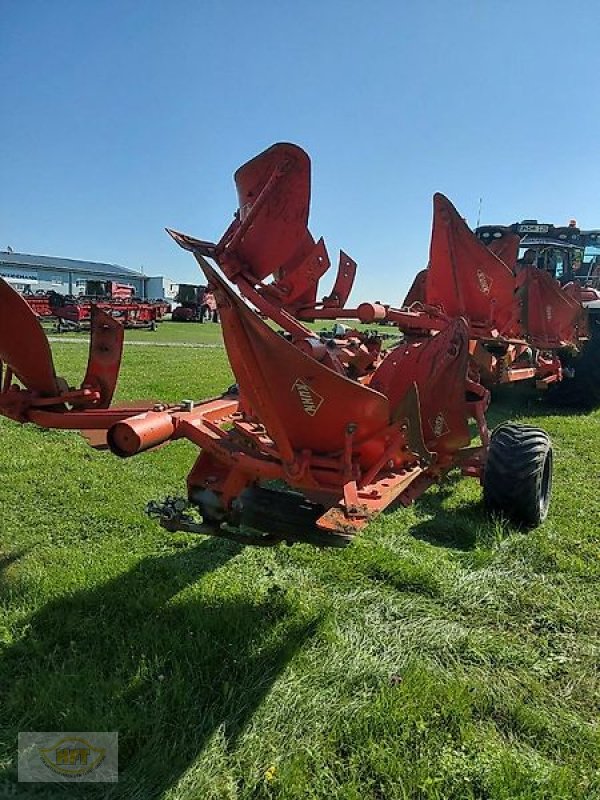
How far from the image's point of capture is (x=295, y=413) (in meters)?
2.54

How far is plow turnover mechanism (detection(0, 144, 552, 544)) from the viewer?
8.07ft

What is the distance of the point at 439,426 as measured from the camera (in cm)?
334

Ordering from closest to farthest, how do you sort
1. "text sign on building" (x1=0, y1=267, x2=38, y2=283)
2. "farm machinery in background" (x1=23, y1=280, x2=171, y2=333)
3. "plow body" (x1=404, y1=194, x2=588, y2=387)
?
"plow body" (x1=404, y1=194, x2=588, y2=387) < "farm machinery in background" (x1=23, y1=280, x2=171, y2=333) < "text sign on building" (x1=0, y1=267, x2=38, y2=283)

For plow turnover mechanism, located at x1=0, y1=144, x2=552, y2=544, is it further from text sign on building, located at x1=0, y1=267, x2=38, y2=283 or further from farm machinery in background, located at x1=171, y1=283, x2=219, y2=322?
text sign on building, located at x1=0, y1=267, x2=38, y2=283

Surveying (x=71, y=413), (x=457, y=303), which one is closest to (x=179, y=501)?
(x=71, y=413)

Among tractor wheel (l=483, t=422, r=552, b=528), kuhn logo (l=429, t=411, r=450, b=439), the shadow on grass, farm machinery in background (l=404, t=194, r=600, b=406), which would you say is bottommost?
the shadow on grass

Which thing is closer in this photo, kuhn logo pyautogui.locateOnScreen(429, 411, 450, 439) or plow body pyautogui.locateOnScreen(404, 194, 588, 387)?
kuhn logo pyautogui.locateOnScreen(429, 411, 450, 439)

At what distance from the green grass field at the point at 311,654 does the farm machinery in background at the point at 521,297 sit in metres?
1.63

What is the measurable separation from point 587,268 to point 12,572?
32.6 feet

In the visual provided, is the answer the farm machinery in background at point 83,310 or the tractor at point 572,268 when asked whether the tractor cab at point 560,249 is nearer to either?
the tractor at point 572,268

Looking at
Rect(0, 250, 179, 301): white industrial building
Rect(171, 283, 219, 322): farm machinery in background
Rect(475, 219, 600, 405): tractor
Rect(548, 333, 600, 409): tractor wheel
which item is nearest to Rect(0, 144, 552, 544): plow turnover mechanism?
Rect(475, 219, 600, 405): tractor

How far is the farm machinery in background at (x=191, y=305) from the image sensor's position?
33.2m

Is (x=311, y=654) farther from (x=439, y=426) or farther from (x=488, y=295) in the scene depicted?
(x=488, y=295)

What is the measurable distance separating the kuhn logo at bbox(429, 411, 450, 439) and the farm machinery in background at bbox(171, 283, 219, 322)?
99.7 ft
